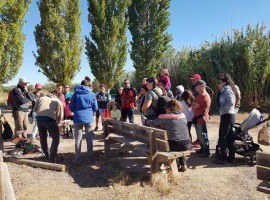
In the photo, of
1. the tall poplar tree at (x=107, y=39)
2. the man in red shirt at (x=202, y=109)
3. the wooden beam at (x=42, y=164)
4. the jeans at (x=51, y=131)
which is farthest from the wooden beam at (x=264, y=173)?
the tall poplar tree at (x=107, y=39)

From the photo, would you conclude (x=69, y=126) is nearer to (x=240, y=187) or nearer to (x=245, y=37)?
(x=240, y=187)

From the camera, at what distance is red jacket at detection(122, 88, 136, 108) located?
911 centimetres

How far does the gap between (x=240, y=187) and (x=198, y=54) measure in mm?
13376

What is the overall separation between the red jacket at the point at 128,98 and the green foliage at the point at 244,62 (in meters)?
8.20

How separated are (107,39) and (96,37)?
0.90 metres

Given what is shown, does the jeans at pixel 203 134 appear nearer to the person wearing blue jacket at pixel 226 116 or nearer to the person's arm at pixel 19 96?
the person wearing blue jacket at pixel 226 116

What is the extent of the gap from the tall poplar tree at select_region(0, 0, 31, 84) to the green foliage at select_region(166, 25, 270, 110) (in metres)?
12.0

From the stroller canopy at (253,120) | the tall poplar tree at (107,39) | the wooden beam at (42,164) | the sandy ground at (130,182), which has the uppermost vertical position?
the tall poplar tree at (107,39)

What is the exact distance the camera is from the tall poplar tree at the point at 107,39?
69.5 feet

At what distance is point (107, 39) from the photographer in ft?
70.1

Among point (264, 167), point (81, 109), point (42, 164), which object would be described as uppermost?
point (81, 109)

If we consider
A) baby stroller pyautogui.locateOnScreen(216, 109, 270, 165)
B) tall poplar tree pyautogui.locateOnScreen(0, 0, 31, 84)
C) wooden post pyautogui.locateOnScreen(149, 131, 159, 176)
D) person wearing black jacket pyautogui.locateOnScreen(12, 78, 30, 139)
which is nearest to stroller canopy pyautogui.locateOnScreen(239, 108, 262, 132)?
baby stroller pyautogui.locateOnScreen(216, 109, 270, 165)

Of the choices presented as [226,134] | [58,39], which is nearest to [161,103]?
[226,134]

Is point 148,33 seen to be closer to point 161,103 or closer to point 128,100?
point 128,100
